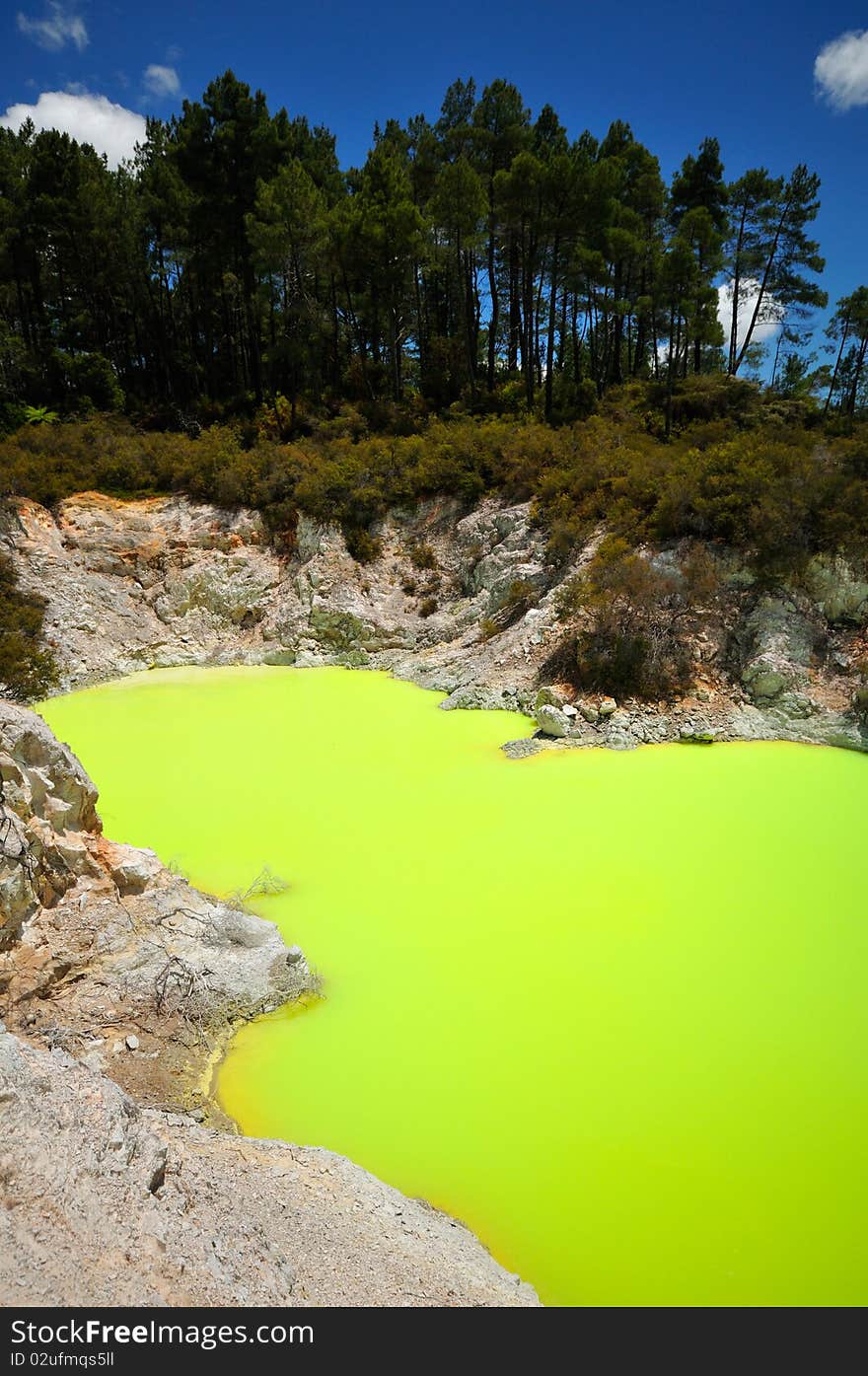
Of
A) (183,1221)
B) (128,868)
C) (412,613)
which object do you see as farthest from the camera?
(412,613)

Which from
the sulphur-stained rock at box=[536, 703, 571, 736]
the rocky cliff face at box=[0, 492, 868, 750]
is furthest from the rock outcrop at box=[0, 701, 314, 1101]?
the rocky cliff face at box=[0, 492, 868, 750]

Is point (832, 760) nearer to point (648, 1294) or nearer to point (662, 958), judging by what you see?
point (662, 958)

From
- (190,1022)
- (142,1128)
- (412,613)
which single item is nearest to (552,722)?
(190,1022)

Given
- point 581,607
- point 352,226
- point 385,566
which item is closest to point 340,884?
point 581,607

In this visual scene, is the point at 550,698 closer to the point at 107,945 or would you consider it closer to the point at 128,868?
the point at 128,868

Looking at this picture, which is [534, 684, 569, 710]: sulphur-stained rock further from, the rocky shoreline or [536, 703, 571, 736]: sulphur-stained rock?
[536, 703, 571, 736]: sulphur-stained rock

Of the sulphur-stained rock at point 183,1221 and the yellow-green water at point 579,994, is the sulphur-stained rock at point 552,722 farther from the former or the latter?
the sulphur-stained rock at point 183,1221
